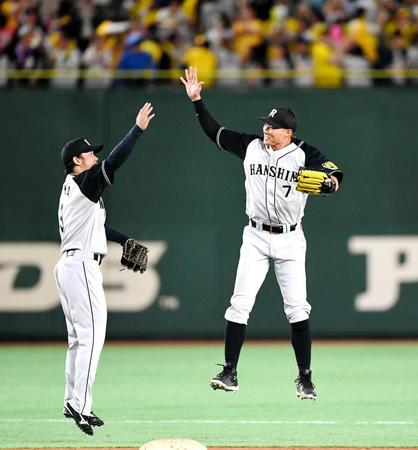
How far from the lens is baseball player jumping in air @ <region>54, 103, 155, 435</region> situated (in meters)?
8.56

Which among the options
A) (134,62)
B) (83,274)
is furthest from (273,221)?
(134,62)

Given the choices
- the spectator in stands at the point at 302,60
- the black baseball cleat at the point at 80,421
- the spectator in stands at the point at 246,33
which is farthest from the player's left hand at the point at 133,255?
the spectator in stands at the point at 246,33

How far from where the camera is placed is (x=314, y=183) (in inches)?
342

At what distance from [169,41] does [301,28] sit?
1953 mm

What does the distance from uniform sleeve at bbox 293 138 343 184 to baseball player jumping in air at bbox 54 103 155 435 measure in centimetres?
139

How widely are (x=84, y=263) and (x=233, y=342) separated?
1.43 m

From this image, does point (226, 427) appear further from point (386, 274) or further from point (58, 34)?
point (58, 34)

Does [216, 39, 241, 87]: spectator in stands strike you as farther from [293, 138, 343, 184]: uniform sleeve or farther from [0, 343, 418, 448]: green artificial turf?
[293, 138, 343, 184]: uniform sleeve

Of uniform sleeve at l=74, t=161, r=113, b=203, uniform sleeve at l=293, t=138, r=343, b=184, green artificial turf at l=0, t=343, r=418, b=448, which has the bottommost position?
green artificial turf at l=0, t=343, r=418, b=448

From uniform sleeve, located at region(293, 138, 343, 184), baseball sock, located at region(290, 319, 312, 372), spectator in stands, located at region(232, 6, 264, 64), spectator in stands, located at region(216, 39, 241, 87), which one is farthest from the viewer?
spectator in stands, located at region(232, 6, 264, 64)

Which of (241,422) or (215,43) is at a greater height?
(215,43)

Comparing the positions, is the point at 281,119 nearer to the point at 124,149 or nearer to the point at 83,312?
the point at 124,149

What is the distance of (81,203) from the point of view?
8602mm

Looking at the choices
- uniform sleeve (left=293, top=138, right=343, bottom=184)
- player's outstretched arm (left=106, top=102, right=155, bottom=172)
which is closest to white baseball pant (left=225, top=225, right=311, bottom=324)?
uniform sleeve (left=293, top=138, right=343, bottom=184)
